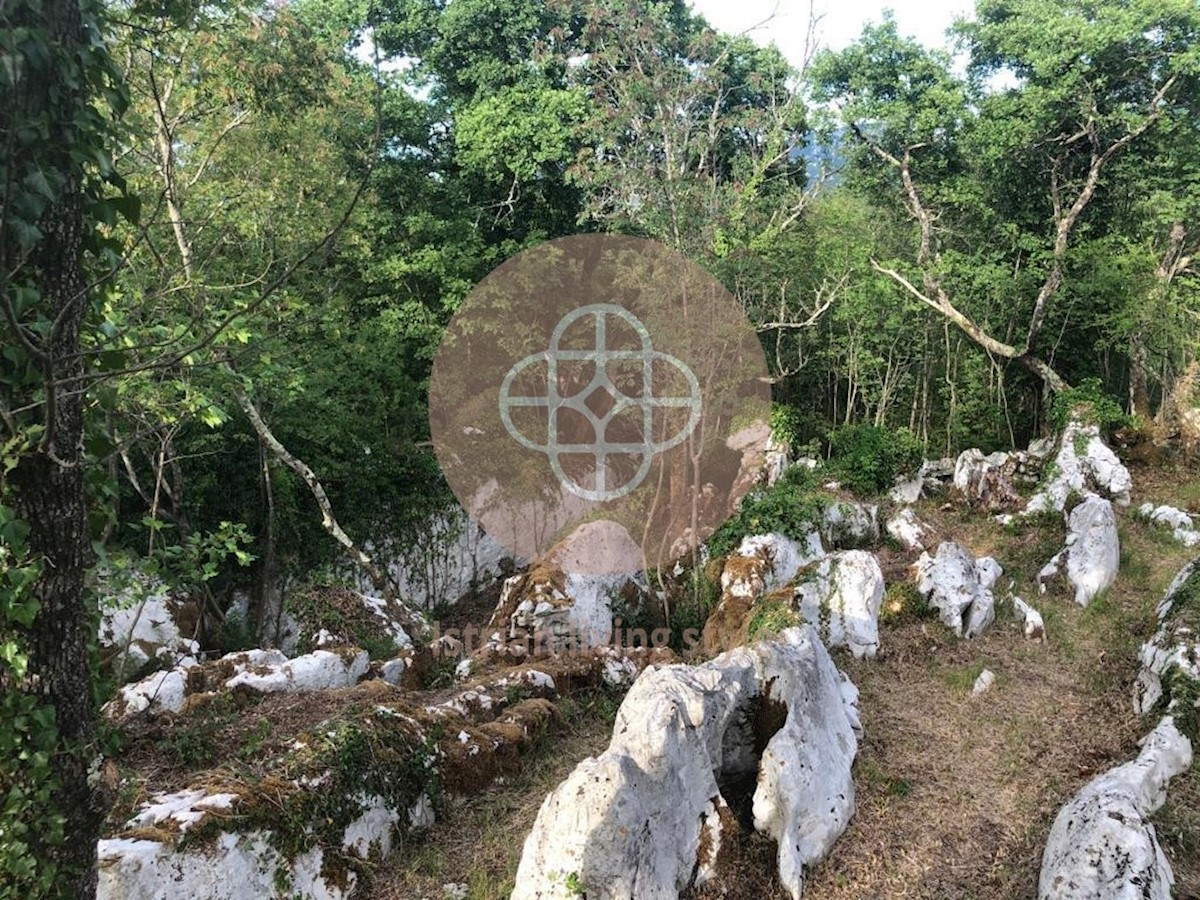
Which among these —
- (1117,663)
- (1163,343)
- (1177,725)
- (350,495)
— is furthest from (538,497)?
(1163,343)

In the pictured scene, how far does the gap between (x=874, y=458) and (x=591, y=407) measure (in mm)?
5196

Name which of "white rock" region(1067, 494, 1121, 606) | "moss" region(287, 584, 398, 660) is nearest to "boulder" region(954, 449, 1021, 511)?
"white rock" region(1067, 494, 1121, 606)

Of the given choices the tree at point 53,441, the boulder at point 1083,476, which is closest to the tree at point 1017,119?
the boulder at point 1083,476

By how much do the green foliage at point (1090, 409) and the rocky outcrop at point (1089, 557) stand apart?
13.8ft

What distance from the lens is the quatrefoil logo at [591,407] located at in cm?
1091

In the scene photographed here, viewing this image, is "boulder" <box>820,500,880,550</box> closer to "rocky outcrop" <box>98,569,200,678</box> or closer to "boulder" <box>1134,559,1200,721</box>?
"boulder" <box>1134,559,1200,721</box>

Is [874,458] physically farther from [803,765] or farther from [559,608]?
[803,765]

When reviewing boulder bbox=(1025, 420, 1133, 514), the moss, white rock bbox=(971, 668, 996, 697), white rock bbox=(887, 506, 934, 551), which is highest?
boulder bbox=(1025, 420, 1133, 514)

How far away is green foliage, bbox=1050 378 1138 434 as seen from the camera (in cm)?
1231

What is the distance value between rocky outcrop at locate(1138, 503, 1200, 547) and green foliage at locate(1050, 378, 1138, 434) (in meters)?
2.40

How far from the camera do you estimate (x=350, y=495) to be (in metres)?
10.8

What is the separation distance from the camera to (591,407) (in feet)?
40.0

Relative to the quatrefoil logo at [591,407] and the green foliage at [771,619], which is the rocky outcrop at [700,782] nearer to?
→ the green foliage at [771,619]

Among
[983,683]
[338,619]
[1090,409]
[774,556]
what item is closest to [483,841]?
[983,683]
